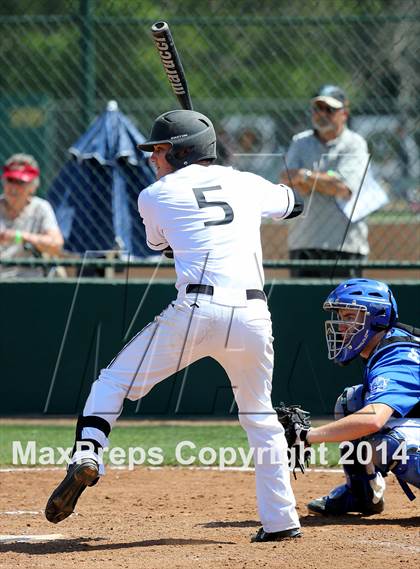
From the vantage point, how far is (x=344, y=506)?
5188 millimetres

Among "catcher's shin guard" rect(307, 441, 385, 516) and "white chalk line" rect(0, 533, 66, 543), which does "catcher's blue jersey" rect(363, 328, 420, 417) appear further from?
"white chalk line" rect(0, 533, 66, 543)

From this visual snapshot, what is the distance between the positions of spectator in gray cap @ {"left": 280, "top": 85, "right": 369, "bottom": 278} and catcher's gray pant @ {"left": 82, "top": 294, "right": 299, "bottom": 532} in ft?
12.7

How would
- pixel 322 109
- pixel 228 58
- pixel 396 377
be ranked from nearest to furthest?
pixel 396 377, pixel 322 109, pixel 228 58

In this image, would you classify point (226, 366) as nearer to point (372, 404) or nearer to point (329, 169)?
point (372, 404)

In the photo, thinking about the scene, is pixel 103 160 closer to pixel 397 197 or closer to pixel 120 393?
pixel 397 197

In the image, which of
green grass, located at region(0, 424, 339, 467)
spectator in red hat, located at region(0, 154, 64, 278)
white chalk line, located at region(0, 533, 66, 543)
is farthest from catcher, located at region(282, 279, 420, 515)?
spectator in red hat, located at region(0, 154, 64, 278)

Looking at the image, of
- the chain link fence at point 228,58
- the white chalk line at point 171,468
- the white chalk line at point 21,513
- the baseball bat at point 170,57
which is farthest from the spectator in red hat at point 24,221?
the white chalk line at point 21,513

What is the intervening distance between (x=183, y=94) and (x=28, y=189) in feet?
11.4

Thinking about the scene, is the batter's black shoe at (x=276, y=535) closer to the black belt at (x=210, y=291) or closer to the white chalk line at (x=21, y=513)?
the black belt at (x=210, y=291)

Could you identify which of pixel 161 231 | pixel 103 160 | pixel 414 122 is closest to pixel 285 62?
pixel 414 122

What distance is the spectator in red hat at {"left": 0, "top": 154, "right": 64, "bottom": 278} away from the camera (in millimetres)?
8742

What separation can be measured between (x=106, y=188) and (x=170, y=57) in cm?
353

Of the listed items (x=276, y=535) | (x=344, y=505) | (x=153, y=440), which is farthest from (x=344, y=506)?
(x=153, y=440)

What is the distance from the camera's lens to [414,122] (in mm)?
9570
